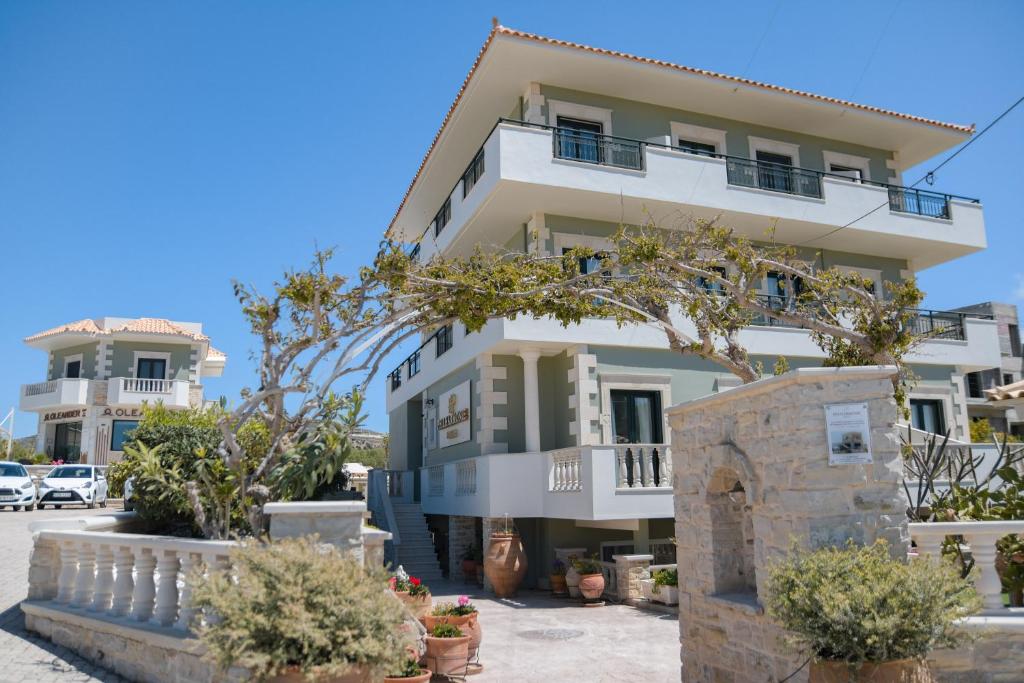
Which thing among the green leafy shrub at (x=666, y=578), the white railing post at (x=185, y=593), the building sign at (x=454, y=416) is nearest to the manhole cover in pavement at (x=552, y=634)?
the green leafy shrub at (x=666, y=578)

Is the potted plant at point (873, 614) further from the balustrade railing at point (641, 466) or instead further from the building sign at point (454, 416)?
the building sign at point (454, 416)

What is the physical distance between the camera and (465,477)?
17.5m

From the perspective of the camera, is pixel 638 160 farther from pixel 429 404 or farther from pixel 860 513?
pixel 860 513

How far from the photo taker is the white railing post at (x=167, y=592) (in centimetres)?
674

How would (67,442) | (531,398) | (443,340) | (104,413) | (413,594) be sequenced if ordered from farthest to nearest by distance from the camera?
(67,442), (104,413), (443,340), (531,398), (413,594)

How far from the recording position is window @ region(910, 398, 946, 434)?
771 inches

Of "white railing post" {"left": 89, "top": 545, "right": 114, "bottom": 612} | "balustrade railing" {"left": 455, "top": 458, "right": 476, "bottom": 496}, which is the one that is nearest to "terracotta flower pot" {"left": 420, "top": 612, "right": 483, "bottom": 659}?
"white railing post" {"left": 89, "top": 545, "right": 114, "bottom": 612}

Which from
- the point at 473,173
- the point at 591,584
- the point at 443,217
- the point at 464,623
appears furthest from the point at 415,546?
the point at 464,623

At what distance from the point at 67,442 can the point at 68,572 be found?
120 feet

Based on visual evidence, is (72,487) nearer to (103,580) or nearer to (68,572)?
(68,572)

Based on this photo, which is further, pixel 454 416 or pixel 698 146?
pixel 454 416

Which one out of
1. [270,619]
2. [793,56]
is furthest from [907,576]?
[793,56]

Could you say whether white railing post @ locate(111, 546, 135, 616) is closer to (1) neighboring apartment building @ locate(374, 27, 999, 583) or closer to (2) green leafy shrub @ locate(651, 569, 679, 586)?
(1) neighboring apartment building @ locate(374, 27, 999, 583)

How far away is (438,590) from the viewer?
1625 centimetres
